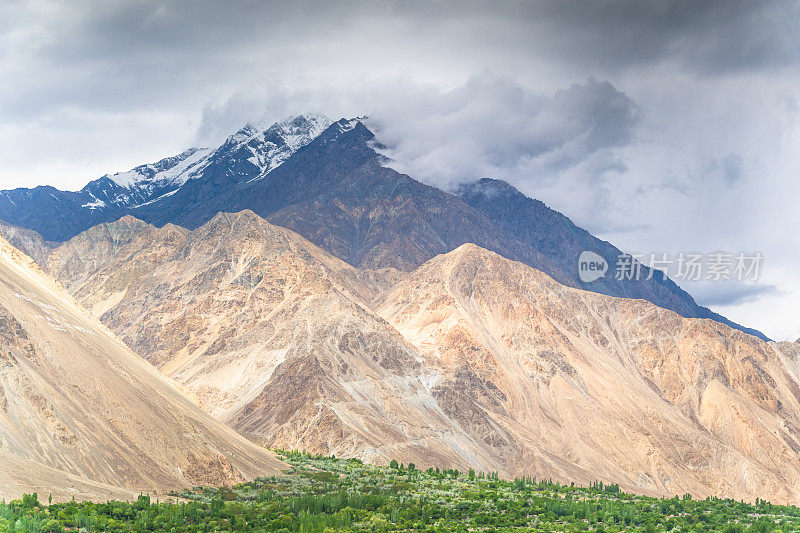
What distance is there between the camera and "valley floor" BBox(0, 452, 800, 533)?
176 ft

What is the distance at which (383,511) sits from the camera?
66.1 m

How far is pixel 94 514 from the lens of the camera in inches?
2066

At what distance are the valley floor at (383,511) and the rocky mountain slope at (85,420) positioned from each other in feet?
12.7

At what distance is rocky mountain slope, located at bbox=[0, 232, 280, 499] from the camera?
212 feet

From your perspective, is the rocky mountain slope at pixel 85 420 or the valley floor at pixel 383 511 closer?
the valley floor at pixel 383 511

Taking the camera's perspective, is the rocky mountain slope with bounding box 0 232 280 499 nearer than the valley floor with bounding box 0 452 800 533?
No

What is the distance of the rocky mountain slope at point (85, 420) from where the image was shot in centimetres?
6456

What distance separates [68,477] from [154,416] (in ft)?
60.6

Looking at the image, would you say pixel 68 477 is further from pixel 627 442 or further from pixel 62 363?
pixel 627 442

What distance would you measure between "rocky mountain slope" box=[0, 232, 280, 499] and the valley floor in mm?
3886

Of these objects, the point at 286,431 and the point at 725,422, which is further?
the point at 725,422

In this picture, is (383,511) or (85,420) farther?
(85,420)

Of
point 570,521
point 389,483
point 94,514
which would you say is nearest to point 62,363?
point 94,514

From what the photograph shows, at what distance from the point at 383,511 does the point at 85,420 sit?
27245 millimetres
